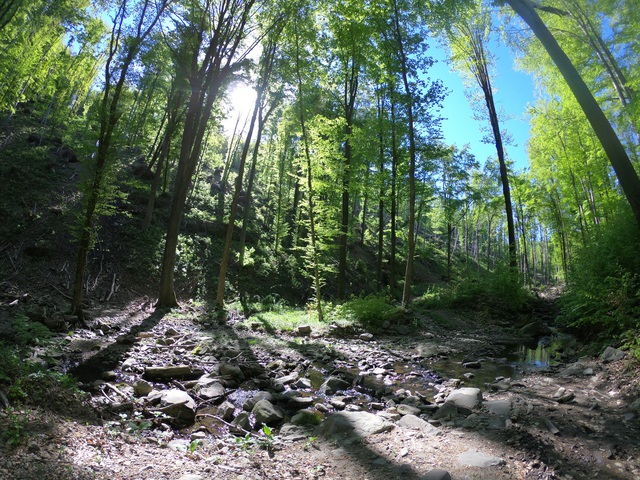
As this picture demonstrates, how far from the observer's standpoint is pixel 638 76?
10.0 m

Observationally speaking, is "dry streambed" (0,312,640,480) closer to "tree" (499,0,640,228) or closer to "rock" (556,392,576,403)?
"rock" (556,392,576,403)

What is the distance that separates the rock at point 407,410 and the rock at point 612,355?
11.2ft

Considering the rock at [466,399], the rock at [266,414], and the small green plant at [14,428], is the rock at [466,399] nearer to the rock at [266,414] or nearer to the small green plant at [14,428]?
the rock at [266,414]

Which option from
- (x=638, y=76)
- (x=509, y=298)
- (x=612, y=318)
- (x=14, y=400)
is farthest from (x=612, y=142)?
(x=509, y=298)

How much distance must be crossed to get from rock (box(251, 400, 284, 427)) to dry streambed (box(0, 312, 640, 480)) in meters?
0.02

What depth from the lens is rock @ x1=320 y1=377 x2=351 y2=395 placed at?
542 centimetres

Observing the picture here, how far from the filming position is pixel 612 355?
17.7ft

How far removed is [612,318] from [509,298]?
9.61 metres

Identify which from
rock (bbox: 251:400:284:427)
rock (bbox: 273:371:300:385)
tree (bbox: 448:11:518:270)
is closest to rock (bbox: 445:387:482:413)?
rock (bbox: 251:400:284:427)

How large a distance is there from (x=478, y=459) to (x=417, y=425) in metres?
1.00

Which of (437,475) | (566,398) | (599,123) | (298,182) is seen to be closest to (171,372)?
(437,475)

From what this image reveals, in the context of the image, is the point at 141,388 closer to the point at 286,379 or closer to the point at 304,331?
the point at 286,379

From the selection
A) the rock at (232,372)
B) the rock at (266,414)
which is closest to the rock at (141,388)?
the rock at (232,372)

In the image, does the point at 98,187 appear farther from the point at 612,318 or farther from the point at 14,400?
the point at 612,318
